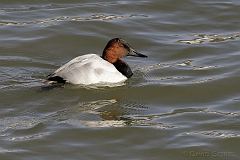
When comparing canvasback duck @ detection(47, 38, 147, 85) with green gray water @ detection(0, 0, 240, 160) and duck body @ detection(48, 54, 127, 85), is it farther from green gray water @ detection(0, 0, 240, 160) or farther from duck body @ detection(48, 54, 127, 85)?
green gray water @ detection(0, 0, 240, 160)

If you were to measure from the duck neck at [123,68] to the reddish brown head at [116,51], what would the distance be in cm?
10

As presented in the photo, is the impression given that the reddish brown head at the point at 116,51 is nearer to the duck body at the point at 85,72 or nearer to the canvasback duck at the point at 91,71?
the canvasback duck at the point at 91,71

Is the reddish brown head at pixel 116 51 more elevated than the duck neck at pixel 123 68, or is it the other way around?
the reddish brown head at pixel 116 51

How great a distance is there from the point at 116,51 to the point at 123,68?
28cm

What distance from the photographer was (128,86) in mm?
10281

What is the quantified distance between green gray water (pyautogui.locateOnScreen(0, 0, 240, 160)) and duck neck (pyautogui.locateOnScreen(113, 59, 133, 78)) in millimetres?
121

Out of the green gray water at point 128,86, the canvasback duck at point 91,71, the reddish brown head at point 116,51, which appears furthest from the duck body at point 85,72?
the reddish brown head at point 116,51

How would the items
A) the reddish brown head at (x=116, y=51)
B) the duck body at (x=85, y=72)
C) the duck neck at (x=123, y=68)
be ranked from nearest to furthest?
the duck body at (x=85, y=72) < the duck neck at (x=123, y=68) < the reddish brown head at (x=116, y=51)

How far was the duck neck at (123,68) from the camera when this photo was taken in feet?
34.2

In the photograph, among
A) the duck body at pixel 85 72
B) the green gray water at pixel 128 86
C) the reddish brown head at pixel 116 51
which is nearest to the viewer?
the green gray water at pixel 128 86

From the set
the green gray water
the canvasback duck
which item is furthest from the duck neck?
the green gray water

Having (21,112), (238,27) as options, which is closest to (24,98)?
(21,112)

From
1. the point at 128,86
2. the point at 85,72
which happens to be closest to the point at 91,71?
the point at 85,72

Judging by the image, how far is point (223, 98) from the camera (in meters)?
9.71
